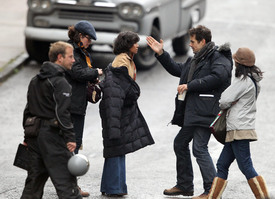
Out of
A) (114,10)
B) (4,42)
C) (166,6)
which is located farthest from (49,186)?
(4,42)

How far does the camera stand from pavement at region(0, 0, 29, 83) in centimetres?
1475

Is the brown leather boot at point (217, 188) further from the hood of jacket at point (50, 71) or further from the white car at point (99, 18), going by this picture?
the white car at point (99, 18)

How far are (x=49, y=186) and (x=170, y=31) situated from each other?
23.9 ft

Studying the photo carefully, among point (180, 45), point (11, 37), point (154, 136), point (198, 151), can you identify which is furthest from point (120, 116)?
point (11, 37)

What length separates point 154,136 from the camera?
36.4 feet

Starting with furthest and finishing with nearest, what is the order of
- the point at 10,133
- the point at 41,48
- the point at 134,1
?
1. the point at 41,48
2. the point at 134,1
3. the point at 10,133

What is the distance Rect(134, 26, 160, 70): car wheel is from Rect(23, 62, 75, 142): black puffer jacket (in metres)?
7.60

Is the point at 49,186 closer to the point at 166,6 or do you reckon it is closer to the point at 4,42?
the point at 166,6

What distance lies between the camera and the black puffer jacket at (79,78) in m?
8.05

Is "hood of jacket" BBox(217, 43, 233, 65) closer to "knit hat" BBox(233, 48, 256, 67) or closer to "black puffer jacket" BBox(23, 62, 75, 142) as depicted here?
"knit hat" BBox(233, 48, 256, 67)

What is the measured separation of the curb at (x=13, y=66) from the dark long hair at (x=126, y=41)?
625cm

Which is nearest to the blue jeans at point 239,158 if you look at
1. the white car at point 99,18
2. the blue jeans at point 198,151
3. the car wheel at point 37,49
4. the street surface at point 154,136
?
the blue jeans at point 198,151

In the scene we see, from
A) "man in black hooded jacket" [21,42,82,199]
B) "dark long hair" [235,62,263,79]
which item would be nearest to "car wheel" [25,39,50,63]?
"dark long hair" [235,62,263,79]

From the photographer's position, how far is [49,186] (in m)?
8.53
